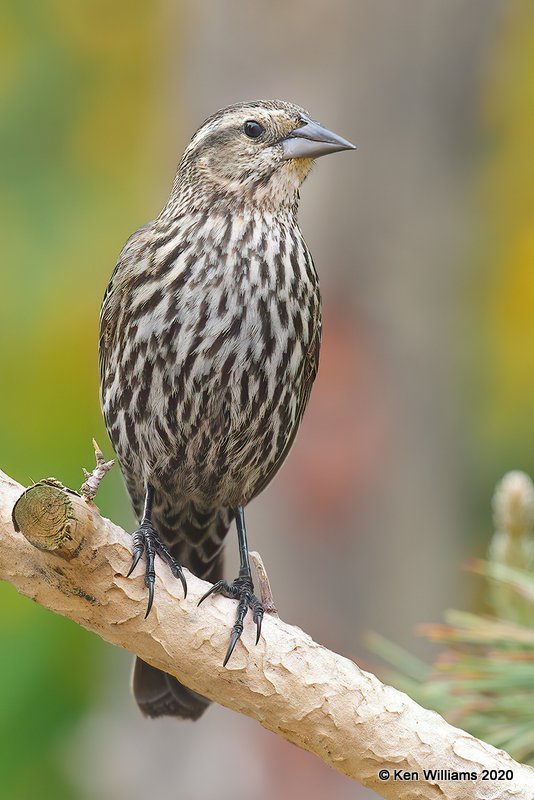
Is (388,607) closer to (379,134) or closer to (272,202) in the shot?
(379,134)

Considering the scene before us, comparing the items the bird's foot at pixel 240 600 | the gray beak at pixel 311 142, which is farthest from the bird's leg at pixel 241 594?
the gray beak at pixel 311 142

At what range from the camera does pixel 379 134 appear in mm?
5199

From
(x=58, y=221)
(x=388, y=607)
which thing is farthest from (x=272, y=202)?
(x=58, y=221)

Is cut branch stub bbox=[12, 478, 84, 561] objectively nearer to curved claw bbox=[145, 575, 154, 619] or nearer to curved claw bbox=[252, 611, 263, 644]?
curved claw bbox=[145, 575, 154, 619]

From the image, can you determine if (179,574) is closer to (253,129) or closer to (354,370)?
(253,129)

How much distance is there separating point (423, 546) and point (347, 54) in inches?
83.3

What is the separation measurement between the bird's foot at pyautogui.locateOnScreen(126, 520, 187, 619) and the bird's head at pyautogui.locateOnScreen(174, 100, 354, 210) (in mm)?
841

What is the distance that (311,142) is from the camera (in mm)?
2963

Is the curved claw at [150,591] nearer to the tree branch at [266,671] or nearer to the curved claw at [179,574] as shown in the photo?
the tree branch at [266,671]

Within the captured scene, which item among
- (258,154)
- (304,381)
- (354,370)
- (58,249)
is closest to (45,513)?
(304,381)

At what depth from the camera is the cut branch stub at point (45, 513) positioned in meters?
2.02

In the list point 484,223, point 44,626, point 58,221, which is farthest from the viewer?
point 58,221

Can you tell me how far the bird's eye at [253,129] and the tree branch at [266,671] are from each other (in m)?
1.19

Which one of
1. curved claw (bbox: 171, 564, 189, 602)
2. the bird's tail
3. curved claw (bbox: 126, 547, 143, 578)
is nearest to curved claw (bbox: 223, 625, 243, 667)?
curved claw (bbox: 171, 564, 189, 602)
